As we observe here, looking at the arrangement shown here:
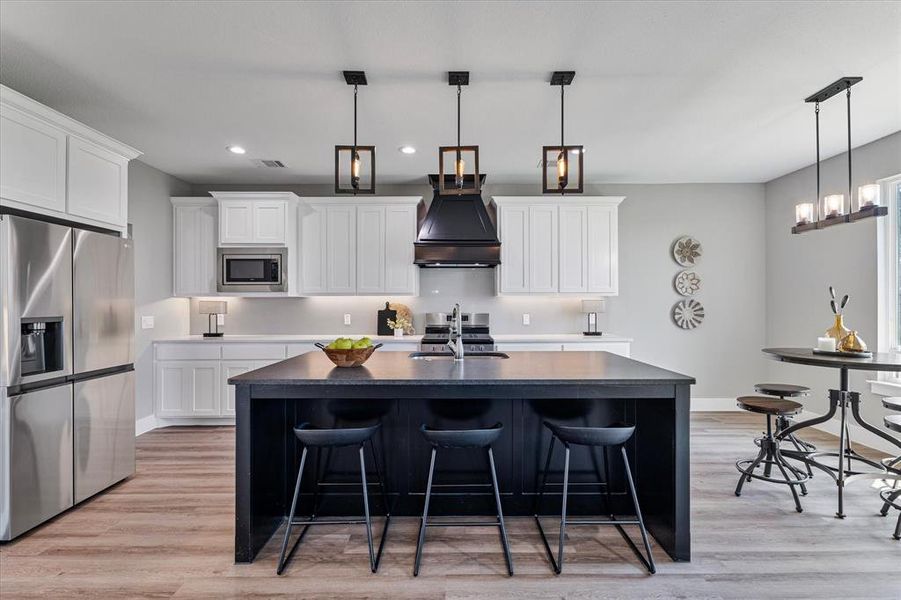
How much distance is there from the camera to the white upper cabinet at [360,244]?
5.20 meters

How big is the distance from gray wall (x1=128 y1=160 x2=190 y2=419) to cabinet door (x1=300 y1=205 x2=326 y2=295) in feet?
4.78

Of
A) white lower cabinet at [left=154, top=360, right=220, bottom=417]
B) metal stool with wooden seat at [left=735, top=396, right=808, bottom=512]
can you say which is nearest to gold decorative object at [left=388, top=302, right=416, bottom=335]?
white lower cabinet at [left=154, top=360, right=220, bottom=417]

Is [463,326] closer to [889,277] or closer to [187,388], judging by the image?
[187,388]

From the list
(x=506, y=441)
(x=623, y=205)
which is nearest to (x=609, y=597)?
(x=506, y=441)

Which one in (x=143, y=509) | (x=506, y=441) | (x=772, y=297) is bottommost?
(x=143, y=509)

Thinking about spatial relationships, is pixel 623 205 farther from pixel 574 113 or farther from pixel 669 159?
pixel 574 113

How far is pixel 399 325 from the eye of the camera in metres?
5.24

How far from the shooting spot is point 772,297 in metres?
5.36

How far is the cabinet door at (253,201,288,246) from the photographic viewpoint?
5.03 metres

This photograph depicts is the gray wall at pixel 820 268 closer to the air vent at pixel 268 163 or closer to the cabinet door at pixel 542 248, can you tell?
the cabinet door at pixel 542 248

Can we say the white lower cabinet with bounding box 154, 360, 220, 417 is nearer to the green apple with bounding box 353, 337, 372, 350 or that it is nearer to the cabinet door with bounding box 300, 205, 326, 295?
the cabinet door with bounding box 300, 205, 326, 295

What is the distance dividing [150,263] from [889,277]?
706 cm

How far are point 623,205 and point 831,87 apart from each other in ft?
8.51

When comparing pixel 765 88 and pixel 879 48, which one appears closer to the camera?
pixel 879 48
